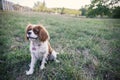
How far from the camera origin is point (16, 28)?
60.3 inches

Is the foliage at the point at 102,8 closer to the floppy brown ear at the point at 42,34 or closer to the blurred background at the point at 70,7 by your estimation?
the blurred background at the point at 70,7

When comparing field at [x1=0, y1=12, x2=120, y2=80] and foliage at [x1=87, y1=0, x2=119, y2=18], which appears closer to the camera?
field at [x1=0, y1=12, x2=120, y2=80]

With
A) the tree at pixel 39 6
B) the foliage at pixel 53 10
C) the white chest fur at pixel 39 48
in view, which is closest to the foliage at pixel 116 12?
the foliage at pixel 53 10

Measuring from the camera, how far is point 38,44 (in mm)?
1081

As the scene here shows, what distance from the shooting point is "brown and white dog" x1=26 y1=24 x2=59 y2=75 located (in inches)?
39.2

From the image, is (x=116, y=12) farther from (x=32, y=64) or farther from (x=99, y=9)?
(x=32, y=64)

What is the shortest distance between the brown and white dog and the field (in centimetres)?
5

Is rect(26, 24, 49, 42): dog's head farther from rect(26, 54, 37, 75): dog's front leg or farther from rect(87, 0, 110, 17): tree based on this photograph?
rect(87, 0, 110, 17): tree

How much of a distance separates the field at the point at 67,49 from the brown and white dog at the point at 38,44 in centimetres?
5

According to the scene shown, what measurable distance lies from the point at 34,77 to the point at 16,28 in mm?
644

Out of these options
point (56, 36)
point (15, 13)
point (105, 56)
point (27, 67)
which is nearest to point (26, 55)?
point (27, 67)

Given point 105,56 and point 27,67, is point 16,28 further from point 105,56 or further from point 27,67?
point 105,56

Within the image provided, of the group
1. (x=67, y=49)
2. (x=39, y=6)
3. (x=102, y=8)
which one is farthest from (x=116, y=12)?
(x=39, y=6)

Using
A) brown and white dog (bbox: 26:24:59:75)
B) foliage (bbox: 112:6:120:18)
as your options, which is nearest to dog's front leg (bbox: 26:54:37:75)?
brown and white dog (bbox: 26:24:59:75)
